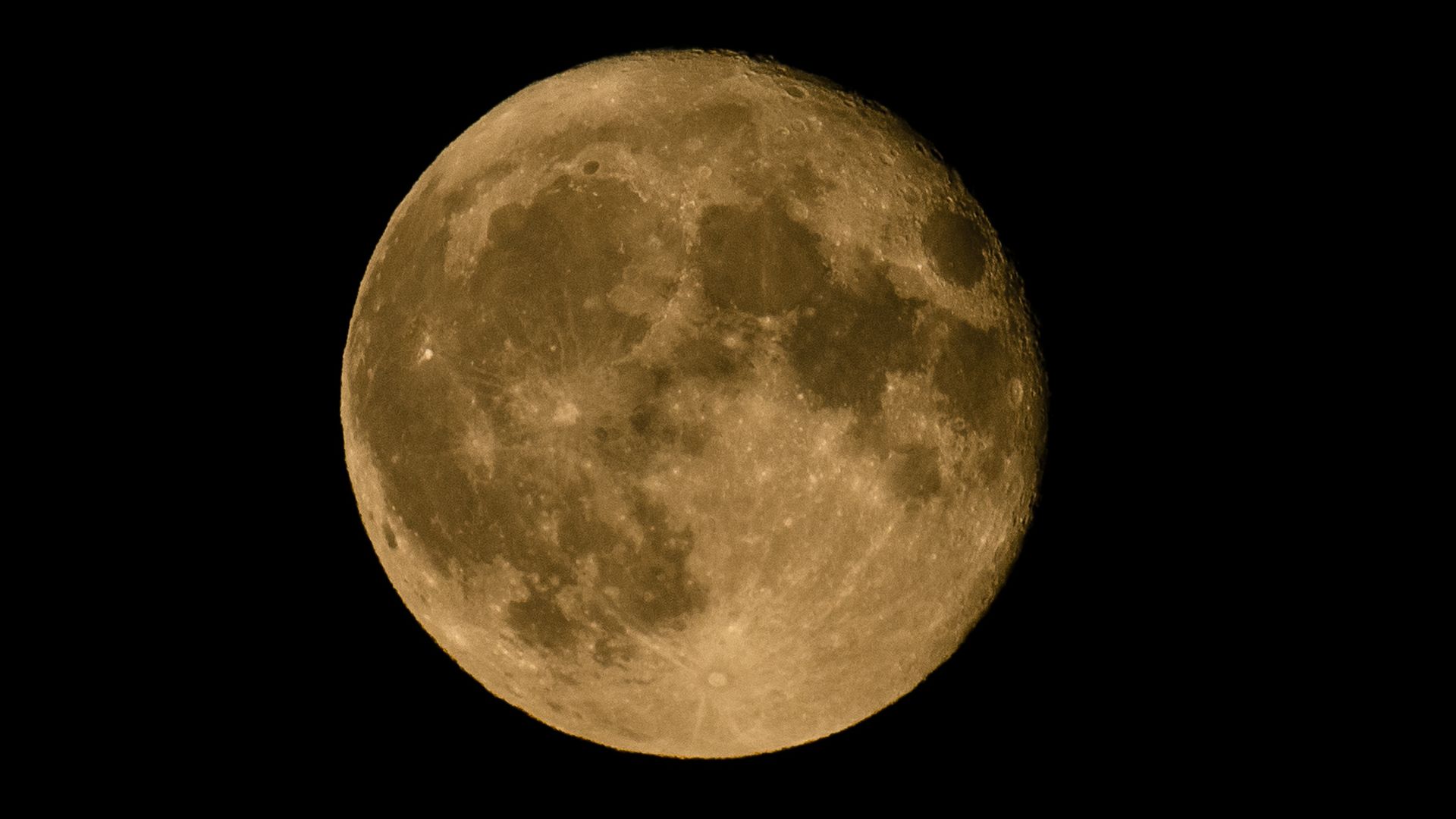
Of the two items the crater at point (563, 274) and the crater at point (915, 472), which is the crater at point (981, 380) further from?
the crater at point (563, 274)

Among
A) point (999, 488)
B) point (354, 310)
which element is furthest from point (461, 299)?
point (999, 488)

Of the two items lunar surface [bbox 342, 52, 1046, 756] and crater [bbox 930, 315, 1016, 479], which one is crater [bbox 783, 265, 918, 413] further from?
crater [bbox 930, 315, 1016, 479]

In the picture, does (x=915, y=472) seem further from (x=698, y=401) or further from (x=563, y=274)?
(x=563, y=274)

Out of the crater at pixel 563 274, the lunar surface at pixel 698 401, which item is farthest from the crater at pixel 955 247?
the crater at pixel 563 274

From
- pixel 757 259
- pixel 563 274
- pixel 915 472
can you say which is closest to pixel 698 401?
pixel 757 259

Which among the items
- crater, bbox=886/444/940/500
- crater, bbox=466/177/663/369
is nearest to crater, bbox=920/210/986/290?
crater, bbox=886/444/940/500

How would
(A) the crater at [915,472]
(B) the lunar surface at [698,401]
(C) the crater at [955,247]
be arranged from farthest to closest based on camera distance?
(C) the crater at [955,247] → (A) the crater at [915,472] → (B) the lunar surface at [698,401]

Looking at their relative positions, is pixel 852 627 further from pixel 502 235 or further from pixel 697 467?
pixel 502 235

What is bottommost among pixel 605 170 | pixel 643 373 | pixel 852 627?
pixel 852 627
